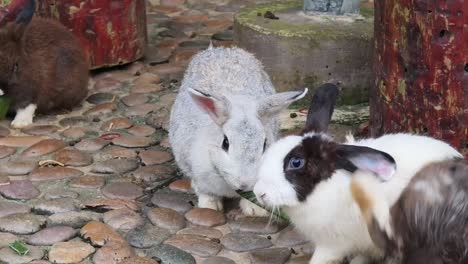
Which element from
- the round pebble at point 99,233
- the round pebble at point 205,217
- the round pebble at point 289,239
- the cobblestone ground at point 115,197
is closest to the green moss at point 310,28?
the cobblestone ground at point 115,197

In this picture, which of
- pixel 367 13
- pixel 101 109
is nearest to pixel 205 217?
pixel 101 109

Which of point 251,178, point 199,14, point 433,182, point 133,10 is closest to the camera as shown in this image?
point 433,182

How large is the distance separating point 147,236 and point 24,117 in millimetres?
1871

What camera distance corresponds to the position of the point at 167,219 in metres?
4.88

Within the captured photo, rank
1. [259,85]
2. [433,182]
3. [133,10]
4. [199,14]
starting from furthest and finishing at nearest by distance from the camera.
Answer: [199,14] → [133,10] → [259,85] → [433,182]

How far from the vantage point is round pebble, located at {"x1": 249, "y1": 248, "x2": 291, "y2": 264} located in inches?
176

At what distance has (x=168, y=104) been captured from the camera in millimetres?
6516

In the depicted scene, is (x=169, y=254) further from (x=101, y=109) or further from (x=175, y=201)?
(x=101, y=109)

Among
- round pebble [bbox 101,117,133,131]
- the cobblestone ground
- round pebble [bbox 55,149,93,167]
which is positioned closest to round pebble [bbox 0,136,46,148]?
the cobblestone ground

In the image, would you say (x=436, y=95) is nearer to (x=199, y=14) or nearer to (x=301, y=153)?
(x=301, y=153)

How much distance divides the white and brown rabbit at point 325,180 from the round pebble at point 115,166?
4.89ft

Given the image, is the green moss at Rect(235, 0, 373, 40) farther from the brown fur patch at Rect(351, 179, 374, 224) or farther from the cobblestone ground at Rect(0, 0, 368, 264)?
the brown fur patch at Rect(351, 179, 374, 224)

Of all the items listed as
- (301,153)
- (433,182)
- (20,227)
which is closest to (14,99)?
(20,227)

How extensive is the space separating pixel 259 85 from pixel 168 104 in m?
1.31
